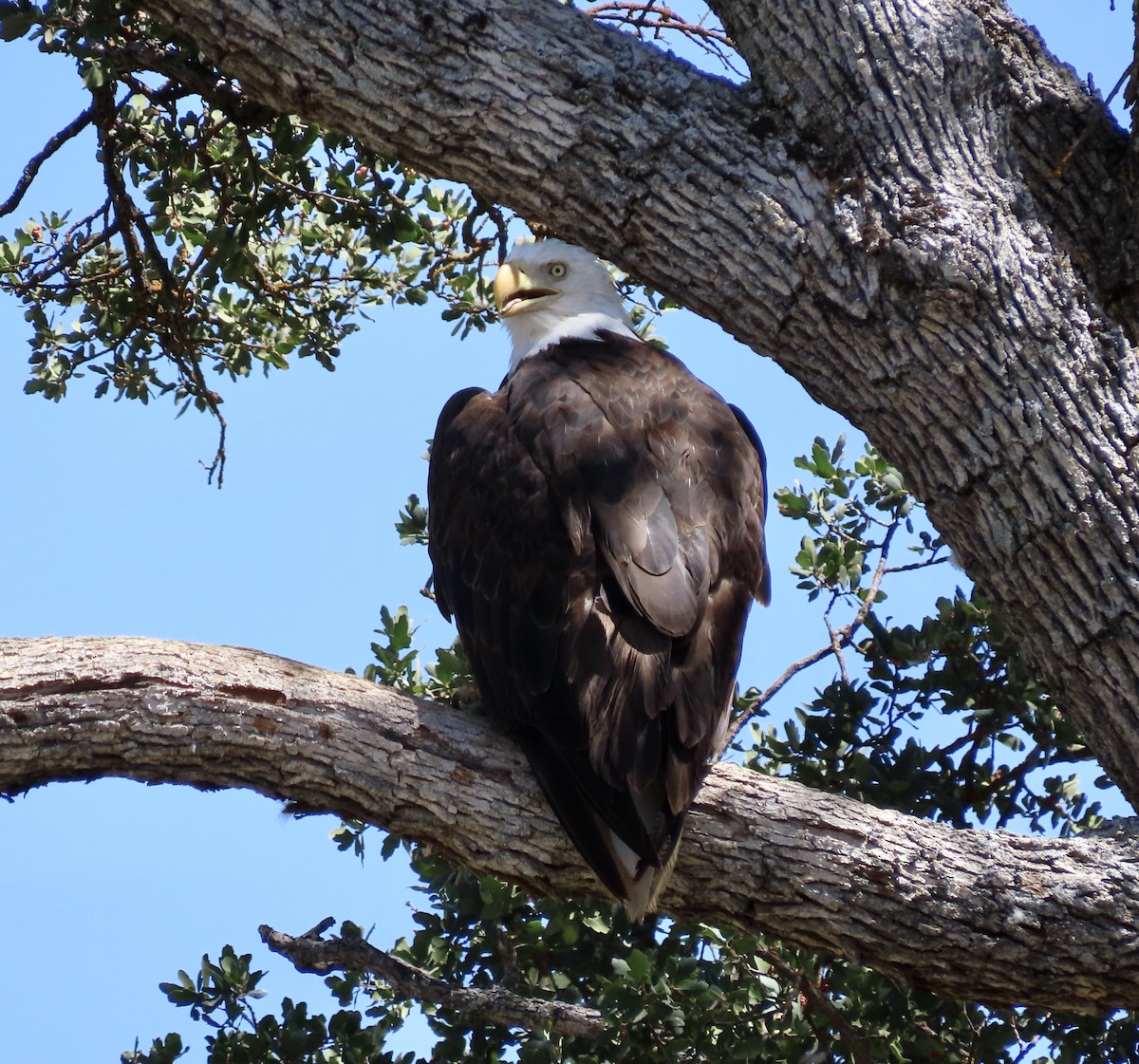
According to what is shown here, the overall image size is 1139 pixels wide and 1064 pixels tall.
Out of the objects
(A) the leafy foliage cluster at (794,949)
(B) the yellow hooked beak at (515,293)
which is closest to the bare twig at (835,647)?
(A) the leafy foliage cluster at (794,949)

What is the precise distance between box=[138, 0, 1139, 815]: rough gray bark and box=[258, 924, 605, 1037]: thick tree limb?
4.94 ft

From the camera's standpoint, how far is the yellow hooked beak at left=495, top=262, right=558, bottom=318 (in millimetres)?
4875

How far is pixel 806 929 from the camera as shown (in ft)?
10.2

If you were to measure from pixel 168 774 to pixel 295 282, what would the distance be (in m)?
2.43

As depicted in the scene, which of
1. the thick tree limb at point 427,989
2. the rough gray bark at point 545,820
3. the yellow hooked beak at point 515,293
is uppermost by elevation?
the yellow hooked beak at point 515,293

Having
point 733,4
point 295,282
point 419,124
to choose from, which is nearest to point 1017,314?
point 733,4

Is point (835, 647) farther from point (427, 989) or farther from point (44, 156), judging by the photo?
point (44, 156)

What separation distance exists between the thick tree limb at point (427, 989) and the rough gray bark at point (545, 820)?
37 centimetres

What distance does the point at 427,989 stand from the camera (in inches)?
135

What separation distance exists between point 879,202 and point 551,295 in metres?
2.02

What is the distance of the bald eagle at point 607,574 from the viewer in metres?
3.20

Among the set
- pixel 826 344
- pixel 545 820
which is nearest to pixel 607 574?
pixel 545 820

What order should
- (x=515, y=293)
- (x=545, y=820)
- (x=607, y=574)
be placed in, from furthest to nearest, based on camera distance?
1. (x=515, y=293)
2. (x=607, y=574)
3. (x=545, y=820)

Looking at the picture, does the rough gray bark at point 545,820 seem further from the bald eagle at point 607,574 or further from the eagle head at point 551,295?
the eagle head at point 551,295
